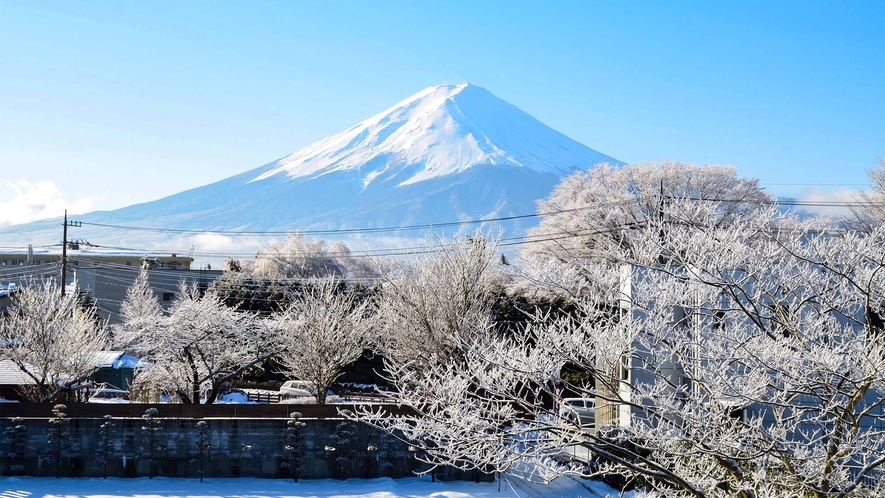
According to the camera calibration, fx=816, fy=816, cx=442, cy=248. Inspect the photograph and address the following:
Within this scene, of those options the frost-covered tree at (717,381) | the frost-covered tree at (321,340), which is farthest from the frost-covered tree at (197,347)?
the frost-covered tree at (717,381)

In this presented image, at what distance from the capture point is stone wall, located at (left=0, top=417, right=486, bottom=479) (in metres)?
18.1

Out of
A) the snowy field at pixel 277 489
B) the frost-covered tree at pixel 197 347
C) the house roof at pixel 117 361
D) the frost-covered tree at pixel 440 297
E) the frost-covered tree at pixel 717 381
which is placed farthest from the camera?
the house roof at pixel 117 361

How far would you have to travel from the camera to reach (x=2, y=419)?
58.6 feet

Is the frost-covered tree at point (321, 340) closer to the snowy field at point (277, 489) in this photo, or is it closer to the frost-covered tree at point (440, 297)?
the frost-covered tree at point (440, 297)

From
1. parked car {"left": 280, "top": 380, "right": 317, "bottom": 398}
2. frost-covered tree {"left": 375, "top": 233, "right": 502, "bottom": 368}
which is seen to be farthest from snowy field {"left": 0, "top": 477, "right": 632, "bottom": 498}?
parked car {"left": 280, "top": 380, "right": 317, "bottom": 398}

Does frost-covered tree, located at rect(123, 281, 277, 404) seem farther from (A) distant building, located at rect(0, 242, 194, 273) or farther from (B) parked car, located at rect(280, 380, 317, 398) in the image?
(A) distant building, located at rect(0, 242, 194, 273)

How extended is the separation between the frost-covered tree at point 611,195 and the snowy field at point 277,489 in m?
24.5

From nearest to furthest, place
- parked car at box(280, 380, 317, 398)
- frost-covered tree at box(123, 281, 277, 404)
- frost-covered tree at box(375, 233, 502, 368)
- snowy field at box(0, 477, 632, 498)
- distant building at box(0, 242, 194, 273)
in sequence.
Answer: snowy field at box(0, 477, 632, 498), frost-covered tree at box(375, 233, 502, 368), frost-covered tree at box(123, 281, 277, 404), parked car at box(280, 380, 317, 398), distant building at box(0, 242, 194, 273)

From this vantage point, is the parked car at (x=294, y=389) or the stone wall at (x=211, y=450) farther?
the parked car at (x=294, y=389)

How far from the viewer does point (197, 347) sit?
24.4m

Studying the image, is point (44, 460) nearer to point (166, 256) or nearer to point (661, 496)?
point (661, 496)

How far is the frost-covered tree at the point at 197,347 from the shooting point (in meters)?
24.4

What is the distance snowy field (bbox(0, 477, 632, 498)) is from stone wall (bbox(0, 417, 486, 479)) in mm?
253

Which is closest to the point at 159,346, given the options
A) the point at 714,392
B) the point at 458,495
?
the point at 458,495
